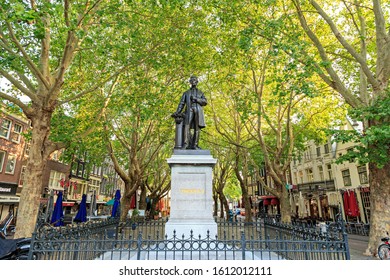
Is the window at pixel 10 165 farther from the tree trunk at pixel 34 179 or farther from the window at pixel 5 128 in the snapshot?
the tree trunk at pixel 34 179

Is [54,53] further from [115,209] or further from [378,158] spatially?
[378,158]

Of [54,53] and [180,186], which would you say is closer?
[180,186]

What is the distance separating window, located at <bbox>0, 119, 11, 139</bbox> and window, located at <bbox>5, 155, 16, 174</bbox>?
7.43 ft

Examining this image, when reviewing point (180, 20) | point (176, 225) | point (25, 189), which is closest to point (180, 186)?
point (176, 225)

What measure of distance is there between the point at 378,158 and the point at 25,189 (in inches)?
533

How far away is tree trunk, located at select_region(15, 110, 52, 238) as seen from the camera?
29.7 ft

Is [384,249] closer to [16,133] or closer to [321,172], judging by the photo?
[321,172]

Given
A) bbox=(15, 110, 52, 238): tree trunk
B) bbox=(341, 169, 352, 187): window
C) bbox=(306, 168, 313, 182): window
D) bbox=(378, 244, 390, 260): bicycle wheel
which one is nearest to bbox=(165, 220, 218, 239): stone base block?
bbox=(15, 110, 52, 238): tree trunk

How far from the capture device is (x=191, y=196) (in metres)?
8.22

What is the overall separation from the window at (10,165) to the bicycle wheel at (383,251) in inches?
1192

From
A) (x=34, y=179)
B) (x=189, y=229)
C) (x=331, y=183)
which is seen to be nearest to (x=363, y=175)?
(x=331, y=183)

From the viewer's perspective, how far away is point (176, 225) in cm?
784

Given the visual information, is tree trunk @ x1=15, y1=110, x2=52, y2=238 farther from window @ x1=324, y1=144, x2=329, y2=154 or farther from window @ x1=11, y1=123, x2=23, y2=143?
window @ x1=324, y1=144, x2=329, y2=154

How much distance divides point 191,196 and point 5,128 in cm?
2563
